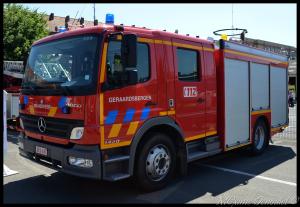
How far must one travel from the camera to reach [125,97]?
18.7 ft

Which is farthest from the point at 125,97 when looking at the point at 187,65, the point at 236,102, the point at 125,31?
the point at 236,102

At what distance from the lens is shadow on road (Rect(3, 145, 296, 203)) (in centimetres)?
571

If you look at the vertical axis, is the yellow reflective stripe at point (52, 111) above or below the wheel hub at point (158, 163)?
above

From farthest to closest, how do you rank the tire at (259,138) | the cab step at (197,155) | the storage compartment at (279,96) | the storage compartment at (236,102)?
the storage compartment at (279,96) → the tire at (259,138) → the storage compartment at (236,102) → the cab step at (197,155)

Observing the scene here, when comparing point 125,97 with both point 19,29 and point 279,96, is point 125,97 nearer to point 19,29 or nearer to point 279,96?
point 279,96

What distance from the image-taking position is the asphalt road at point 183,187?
5.79m

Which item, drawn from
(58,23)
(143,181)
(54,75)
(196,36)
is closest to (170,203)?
(143,181)

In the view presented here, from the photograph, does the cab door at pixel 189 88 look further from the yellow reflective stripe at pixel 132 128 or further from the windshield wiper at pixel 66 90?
the windshield wiper at pixel 66 90

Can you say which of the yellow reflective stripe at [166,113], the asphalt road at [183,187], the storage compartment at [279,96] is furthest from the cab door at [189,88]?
the storage compartment at [279,96]

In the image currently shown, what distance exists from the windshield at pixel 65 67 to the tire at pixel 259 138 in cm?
511

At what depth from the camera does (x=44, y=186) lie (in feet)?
20.6

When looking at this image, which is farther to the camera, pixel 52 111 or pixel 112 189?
pixel 112 189

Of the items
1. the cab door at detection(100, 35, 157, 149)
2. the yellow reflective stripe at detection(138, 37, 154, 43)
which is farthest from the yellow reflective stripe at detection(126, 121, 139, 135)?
the yellow reflective stripe at detection(138, 37, 154, 43)

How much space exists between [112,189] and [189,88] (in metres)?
2.24
